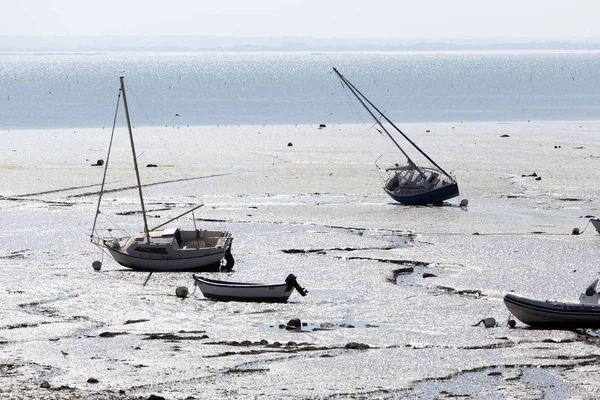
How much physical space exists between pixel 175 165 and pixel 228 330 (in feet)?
132

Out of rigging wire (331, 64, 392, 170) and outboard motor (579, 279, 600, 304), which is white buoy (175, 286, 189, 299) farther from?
rigging wire (331, 64, 392, 170)

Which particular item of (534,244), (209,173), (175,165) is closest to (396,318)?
(534,244)

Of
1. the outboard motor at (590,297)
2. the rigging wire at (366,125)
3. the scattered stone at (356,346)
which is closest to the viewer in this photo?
the scattered stone at (356,346)

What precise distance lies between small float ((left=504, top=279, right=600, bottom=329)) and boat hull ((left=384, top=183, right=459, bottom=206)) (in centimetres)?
2357

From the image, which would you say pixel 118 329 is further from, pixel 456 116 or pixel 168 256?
pixel 456 116

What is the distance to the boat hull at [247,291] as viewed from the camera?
33.9 metres

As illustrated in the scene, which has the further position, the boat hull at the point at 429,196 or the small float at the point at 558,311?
the boat hull at the point at 429,196

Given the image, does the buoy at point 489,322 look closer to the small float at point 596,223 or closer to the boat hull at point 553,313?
the boat hull at point 553,313

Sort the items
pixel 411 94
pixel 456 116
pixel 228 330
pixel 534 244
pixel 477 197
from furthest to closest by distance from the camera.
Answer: pixel 411 94
pixel 456 116
pixel 477 197
pixel 534 244
pixel 228 330

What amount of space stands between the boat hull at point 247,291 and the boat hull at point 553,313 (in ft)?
22.5

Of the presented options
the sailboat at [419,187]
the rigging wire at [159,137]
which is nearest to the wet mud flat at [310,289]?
the rigging wire at [159,137]

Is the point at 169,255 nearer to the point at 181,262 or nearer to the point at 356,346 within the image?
the point at 181,262

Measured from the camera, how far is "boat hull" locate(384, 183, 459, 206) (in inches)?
2136

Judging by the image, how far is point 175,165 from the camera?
70.1 meters
